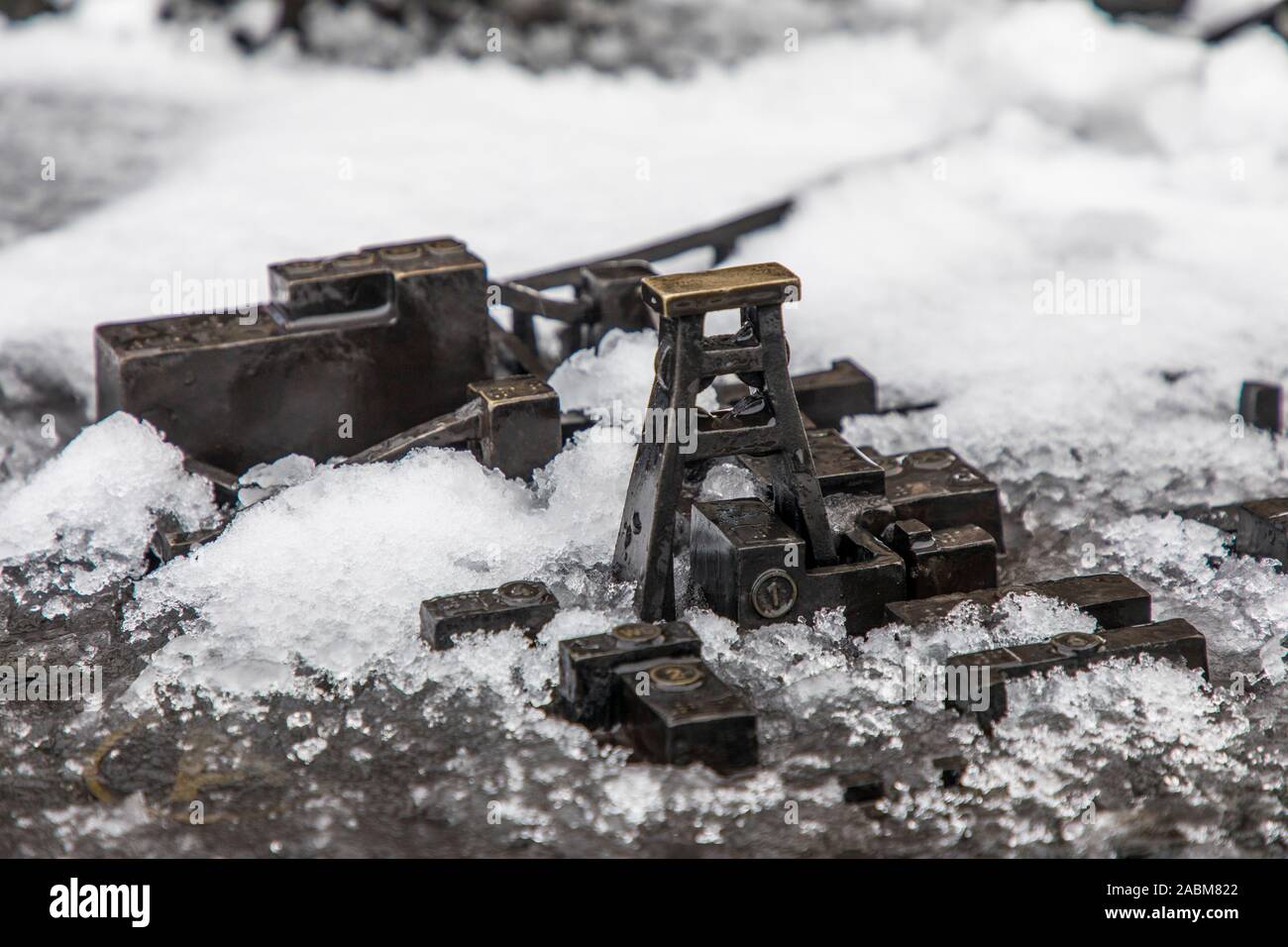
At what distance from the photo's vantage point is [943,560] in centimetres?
388

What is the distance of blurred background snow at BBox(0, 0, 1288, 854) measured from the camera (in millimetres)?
3215

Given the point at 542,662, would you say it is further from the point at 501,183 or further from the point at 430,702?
the point at 501,183

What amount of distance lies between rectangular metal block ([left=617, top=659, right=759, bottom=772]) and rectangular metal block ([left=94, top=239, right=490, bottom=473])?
1.57 m

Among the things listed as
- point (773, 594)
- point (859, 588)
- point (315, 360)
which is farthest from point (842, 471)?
point (315, 360)

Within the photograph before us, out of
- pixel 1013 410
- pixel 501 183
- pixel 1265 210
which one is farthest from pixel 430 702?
pixel 1265 210

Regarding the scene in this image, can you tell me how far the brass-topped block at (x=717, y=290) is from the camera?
11.4 ft

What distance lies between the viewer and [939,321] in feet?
19.8

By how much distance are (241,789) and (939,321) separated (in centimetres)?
366

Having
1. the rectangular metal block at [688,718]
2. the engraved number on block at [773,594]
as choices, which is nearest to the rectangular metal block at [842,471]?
the engraved number on block at [773,594]

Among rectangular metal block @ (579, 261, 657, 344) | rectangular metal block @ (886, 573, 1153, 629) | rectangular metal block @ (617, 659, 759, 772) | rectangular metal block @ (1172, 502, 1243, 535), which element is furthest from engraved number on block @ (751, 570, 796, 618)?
rectangular metal block @ (579, 261, 657, 344)

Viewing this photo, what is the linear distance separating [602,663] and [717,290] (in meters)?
0.85

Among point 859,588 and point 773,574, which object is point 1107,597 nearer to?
point 859,588

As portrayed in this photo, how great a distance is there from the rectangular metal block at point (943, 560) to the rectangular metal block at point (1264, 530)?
73 cm

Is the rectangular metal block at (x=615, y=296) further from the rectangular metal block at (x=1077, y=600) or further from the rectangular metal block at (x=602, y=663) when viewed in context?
the rectangular metal block at (x=602, y=663)
